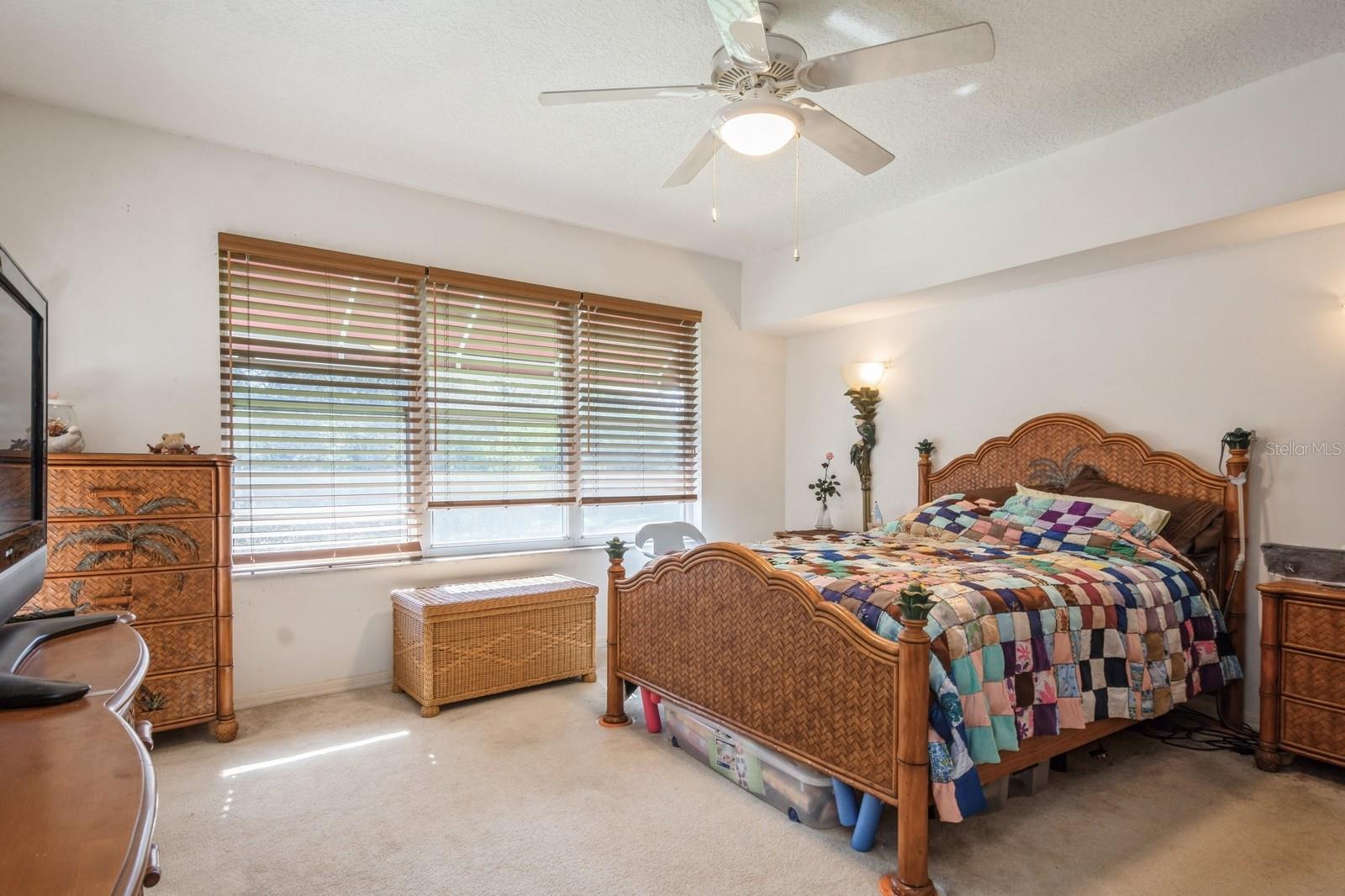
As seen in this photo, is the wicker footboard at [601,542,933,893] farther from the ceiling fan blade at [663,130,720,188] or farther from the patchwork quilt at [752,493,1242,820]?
the ceiling fan blade at [663,130,720,188]

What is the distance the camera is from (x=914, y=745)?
6.02 ft

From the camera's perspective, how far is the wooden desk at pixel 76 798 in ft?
1.71

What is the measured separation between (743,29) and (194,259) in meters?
2.63

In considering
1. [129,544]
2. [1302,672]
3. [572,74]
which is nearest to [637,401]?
[572,74]

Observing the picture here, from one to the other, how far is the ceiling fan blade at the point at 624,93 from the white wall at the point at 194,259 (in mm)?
1785

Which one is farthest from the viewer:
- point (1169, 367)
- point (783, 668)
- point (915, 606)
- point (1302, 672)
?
point (1169, 367)

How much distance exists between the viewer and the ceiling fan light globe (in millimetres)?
2111

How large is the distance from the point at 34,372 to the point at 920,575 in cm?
240

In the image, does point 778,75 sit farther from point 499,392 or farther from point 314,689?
point 314,689

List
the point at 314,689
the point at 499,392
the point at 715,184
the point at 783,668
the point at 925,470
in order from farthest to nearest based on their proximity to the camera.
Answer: the point at 925,470, the point at 499,392, the point at 715,184, the point at 314,689, the point at 783,668

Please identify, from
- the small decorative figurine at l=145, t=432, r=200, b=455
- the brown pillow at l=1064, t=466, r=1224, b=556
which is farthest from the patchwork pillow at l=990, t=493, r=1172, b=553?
the small decorative figurine at l=145, t=432, r=200, b=455

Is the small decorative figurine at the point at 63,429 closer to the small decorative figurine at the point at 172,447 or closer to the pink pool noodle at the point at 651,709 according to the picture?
the small decorative figurine at the point at 172,447

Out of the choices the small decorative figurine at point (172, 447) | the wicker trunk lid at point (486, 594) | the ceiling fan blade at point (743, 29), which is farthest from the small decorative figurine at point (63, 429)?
the ceiling fan blade at point (743, 29)

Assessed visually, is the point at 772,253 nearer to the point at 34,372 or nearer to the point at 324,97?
the point at 324,97
